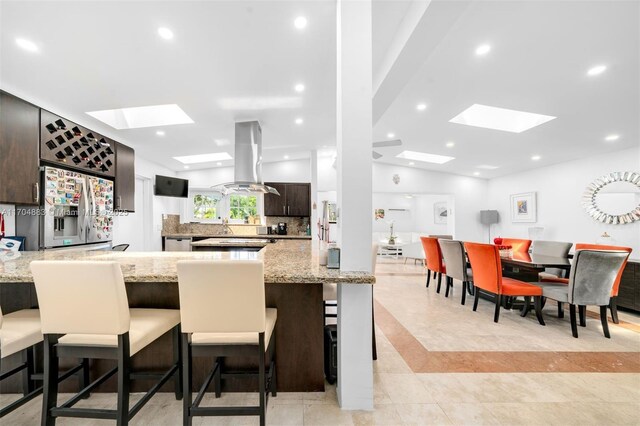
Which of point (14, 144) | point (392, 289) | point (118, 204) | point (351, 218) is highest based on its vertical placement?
point (14, 144)

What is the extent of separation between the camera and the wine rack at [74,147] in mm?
2893

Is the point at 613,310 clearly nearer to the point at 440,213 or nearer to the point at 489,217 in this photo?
the point at 489,217

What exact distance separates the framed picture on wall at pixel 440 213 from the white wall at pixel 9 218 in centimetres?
981

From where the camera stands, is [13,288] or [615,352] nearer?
[13,288]

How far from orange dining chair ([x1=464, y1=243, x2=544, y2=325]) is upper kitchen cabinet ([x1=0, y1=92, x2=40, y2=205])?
4.87 meters

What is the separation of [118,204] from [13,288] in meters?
2.31

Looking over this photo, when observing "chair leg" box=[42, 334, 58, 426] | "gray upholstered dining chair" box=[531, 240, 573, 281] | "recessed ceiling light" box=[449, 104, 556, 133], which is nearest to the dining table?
"gray upholstered dining chair" box=[531, 240, 573, 281]

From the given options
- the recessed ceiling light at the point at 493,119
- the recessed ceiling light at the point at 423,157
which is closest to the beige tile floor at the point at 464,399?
the recessed ceiling light at the point at 493,119

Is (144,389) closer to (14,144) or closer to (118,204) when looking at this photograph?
(14,144)

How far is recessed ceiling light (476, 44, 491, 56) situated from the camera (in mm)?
2541

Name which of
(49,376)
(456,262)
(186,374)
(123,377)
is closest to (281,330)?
(186,374)

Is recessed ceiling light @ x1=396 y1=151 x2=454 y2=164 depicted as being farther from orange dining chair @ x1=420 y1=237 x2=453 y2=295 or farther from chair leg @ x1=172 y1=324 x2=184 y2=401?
chair leg @ x1=172 y1=324 x2=184 y2=401

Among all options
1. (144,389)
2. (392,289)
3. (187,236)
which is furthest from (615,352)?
(187,236)

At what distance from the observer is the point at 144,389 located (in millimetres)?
1874
